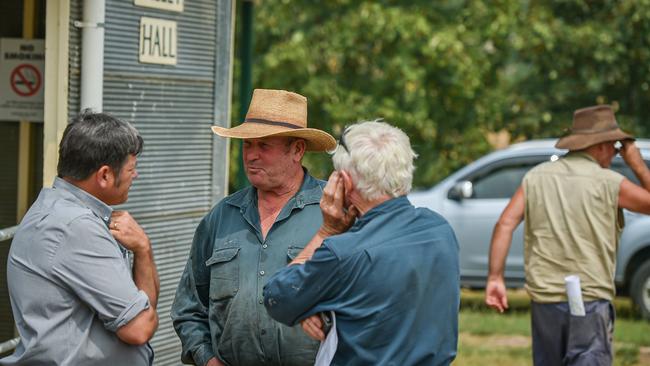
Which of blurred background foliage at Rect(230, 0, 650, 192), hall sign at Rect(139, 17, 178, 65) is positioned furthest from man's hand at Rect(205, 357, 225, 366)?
blurred background foliage at Rect(230, 0, 650, 192)

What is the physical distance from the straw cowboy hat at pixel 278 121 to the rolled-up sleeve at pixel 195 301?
420 mm

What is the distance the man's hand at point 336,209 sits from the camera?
389 centimetres

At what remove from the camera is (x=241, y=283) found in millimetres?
4609

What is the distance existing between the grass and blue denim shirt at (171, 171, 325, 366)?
5.68 meters

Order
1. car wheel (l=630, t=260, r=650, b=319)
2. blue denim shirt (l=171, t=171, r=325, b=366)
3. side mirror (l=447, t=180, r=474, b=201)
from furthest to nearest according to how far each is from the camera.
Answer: side mirror (l=447, t=180, r=474, b=201), car wheel (l=630, t=260, r=650, b=319), blue denim shirt (l=171, t=171, r=325, b=366)

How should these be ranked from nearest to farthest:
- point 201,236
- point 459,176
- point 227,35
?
1. point 201,236
2. point 227,35
3. point 459,176

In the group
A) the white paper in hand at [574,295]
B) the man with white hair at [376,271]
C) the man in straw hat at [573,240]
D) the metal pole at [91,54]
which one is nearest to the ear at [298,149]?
the man with white hair at [376,271]

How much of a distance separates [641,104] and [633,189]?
12.2 meters

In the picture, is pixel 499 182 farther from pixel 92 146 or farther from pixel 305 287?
pixel 305 287

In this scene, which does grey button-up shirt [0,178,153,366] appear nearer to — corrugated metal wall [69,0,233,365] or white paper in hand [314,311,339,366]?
white paper in hand [314,311,339,366]

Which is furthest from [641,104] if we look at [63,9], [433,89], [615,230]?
[63,9]

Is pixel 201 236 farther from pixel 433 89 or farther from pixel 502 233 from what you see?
pixel 433 89

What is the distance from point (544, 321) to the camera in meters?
6.88

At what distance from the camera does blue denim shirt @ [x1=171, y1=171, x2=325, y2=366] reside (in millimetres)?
4539
